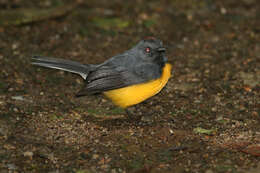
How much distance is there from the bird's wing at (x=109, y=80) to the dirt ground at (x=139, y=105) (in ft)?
1.60

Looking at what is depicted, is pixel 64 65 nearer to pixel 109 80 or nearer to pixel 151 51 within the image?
pixel 109 80

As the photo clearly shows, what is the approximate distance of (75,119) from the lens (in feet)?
18.7

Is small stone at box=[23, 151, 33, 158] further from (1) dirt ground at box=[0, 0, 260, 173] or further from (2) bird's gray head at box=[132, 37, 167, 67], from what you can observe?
(2) bird's gray head at box=[132, 37, 167, 67]

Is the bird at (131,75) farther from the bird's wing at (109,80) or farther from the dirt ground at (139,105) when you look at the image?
the dirt ground at (139,105)

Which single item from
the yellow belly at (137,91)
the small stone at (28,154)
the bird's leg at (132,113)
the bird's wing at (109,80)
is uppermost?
the bird's wing at (109,80)

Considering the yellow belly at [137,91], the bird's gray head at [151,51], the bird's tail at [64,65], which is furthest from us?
the bird's tail at [64,65]

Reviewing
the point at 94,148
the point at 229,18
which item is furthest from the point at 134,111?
the point at 229,18

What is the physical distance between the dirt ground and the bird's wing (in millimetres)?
489

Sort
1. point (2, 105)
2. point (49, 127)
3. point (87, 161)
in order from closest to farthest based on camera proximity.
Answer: point (87, 161) < point (49, 127) < point (2, 105)

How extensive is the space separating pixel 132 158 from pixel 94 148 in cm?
53

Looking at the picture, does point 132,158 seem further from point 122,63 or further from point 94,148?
point 122,63

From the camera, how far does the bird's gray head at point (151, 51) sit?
570cm

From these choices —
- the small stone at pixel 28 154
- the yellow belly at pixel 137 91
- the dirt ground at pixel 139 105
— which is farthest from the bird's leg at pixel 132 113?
the small stone at pixel 28 154

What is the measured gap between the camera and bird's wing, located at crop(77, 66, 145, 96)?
555 centimetres
